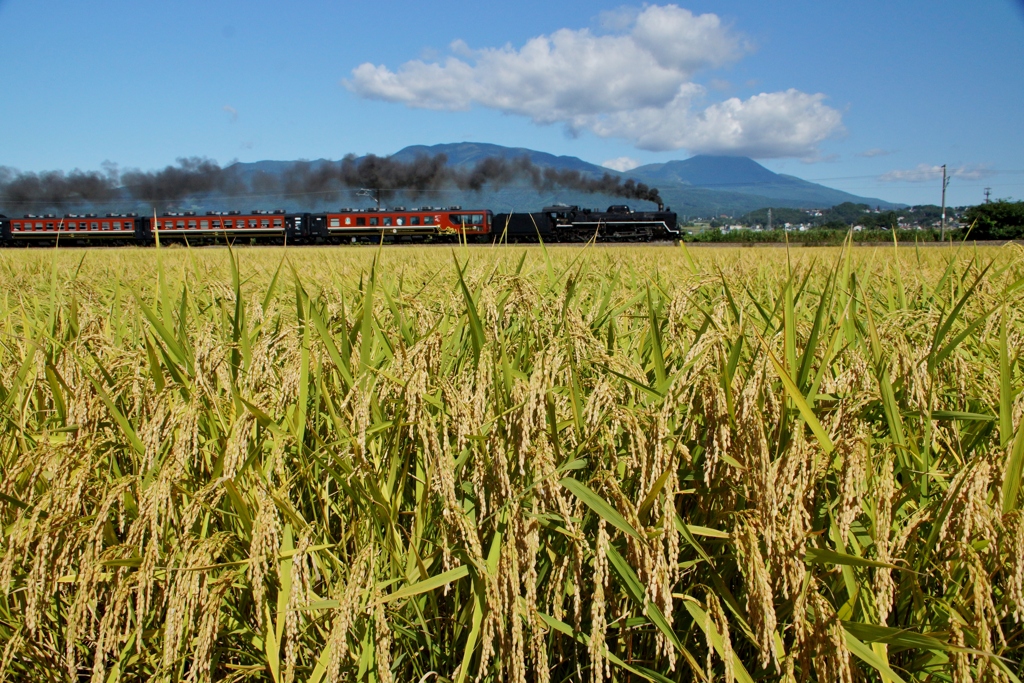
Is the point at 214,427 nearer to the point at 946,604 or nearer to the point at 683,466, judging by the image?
the point at 683,466

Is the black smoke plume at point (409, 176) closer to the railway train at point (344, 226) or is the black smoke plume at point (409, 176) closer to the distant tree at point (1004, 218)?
the railway train at point (344, 226)

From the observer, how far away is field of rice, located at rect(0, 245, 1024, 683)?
3.41 feet

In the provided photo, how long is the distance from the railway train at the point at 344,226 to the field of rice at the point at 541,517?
34321 millimetres

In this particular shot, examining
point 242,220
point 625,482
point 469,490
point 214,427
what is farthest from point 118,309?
point 242,220

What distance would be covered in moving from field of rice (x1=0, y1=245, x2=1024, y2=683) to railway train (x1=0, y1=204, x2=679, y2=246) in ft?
113

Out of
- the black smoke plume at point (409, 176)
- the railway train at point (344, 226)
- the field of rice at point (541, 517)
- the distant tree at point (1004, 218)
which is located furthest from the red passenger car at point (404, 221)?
the field of rice at point (541, 517)

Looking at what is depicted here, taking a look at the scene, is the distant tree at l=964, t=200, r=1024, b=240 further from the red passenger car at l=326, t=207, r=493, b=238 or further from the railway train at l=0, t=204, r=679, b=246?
the red passenger car at l=326, t=207, r=493, b=238

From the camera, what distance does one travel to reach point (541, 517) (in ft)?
3.99

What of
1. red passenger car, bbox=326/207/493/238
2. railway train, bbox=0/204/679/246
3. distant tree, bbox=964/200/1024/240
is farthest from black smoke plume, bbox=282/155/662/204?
distant tree, bbox=964/200/1024/240

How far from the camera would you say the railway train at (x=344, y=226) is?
36344 millimetres

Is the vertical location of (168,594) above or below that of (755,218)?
below

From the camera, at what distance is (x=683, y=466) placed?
1.38m

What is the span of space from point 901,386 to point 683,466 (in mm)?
574

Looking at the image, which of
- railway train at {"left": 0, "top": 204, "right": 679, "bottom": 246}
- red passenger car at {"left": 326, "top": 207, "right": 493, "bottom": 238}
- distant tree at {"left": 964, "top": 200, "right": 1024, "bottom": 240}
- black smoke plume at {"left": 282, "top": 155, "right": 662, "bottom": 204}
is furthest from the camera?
black smoke plume at {"left": 282, "top": 155, "right": 662, "bottom": 204}
